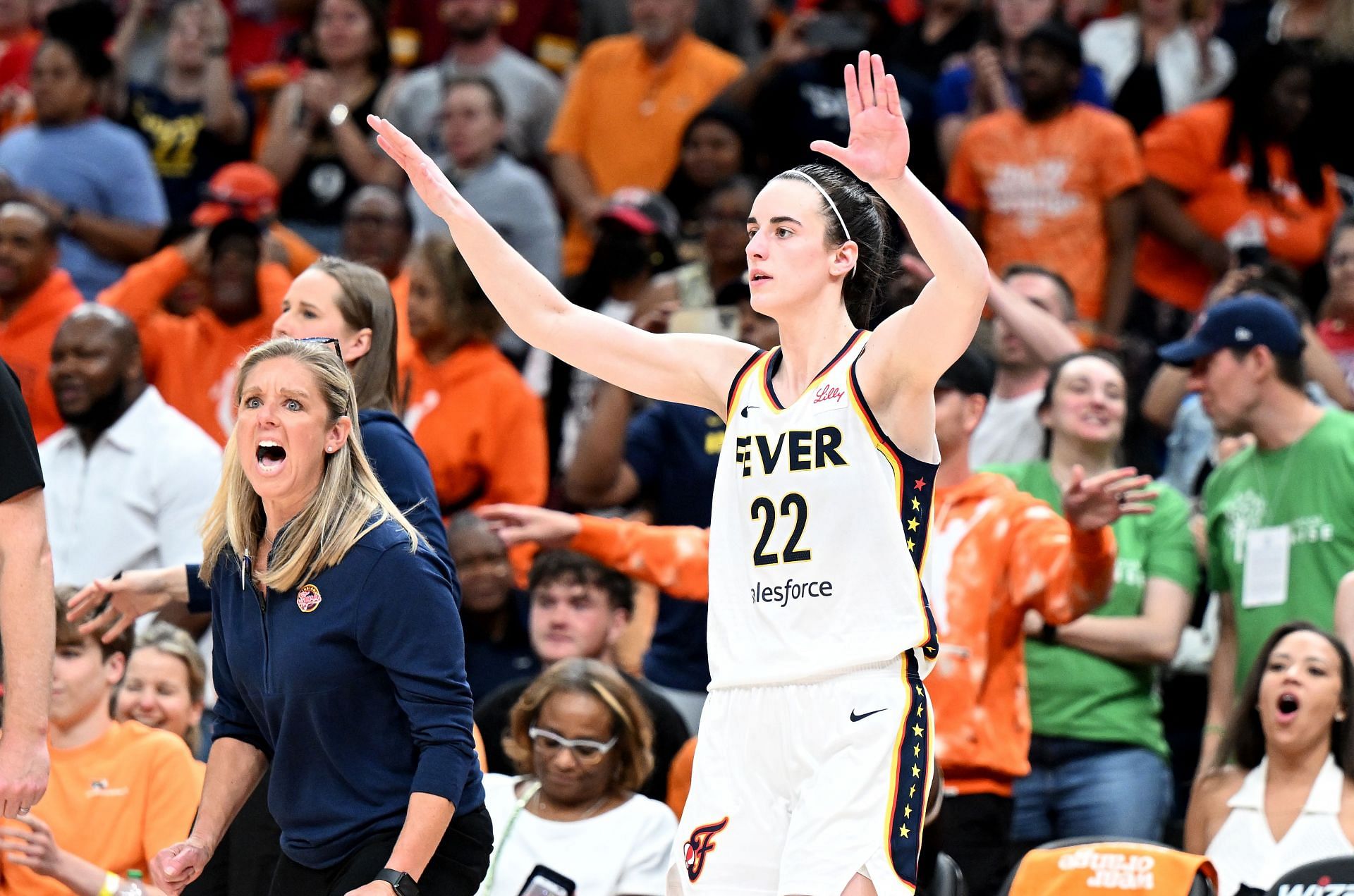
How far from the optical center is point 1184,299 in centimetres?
938

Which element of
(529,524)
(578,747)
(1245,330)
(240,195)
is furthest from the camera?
(240,195)

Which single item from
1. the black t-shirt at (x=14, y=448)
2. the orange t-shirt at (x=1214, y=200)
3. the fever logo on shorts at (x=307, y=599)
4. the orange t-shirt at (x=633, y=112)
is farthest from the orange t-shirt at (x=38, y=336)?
the orange t-shirt at (x=1214, y=200)

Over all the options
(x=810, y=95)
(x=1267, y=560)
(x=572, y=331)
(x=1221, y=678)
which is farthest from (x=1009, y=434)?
(x=572, y=331)

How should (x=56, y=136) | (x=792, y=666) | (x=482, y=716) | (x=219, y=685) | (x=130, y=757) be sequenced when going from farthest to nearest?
(x=56, y=136) < (x=482, y=716) < (x=130, y=757) < (x=219, y=685) < (x=792, y=666)

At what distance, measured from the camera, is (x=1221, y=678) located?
674cm

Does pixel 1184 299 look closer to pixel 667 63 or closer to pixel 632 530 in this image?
pixel 667 63

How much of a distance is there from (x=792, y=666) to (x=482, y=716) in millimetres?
2916

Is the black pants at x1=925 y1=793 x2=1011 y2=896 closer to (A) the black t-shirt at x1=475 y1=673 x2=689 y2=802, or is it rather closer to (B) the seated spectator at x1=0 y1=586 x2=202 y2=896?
(A) the black t-shirt at x1=475 y1=673 x2=689 y2=802

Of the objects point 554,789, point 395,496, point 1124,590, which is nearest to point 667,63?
point 1124,590

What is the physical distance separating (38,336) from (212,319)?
2.59 feet

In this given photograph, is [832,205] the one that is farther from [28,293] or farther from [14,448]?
[28,293]

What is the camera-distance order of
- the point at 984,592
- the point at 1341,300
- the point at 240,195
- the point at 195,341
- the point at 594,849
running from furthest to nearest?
1. the point at 240,195
2. the point at 195,341
3. the point at 1341,300
4. the point at 984,592
5. the point at 594,849

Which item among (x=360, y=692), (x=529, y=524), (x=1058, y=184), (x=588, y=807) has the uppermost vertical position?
(x=1058, y=184)

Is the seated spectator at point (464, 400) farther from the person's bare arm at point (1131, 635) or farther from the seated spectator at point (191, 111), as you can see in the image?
the seated spectator at point (191, 111)
